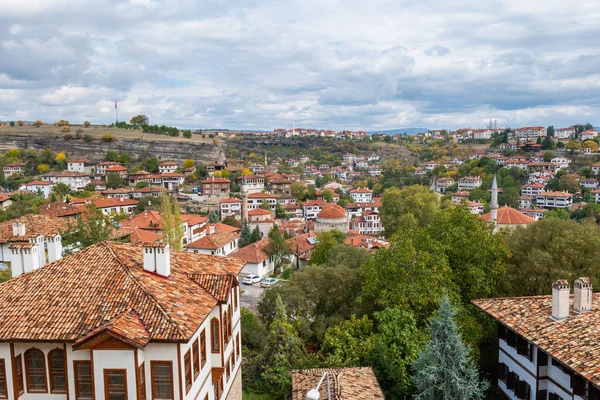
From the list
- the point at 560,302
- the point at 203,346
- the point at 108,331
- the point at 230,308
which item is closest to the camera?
the point at 108,331

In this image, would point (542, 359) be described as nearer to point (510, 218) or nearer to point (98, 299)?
point (98, 299)

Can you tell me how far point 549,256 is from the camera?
20.8 metres

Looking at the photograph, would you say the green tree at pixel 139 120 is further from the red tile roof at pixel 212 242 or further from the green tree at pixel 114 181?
the red tile roof at pixel 212 242

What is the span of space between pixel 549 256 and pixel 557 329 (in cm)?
651

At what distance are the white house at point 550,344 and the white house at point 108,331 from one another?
9934mm

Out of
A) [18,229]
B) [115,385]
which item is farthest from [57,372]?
[18,229]

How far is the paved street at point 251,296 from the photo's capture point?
31.7 metres

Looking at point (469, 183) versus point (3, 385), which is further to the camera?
point (469, 183)

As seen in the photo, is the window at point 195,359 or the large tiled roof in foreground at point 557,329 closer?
the window at point 195,359

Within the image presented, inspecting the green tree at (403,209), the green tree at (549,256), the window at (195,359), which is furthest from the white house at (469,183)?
the window at (195,359)

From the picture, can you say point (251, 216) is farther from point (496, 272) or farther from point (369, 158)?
point (369, 158)

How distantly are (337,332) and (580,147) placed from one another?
126 meters

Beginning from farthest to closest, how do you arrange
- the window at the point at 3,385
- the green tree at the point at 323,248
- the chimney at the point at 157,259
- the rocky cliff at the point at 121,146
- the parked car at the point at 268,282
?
the rocky cliff at the point at 121,146, the green tree at the point at 323,248, the parked car at the point at 268,282, the chimney at the point at 157,259, the window at the point at 3,385

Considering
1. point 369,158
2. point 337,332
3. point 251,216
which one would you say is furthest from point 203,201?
point 369,158
